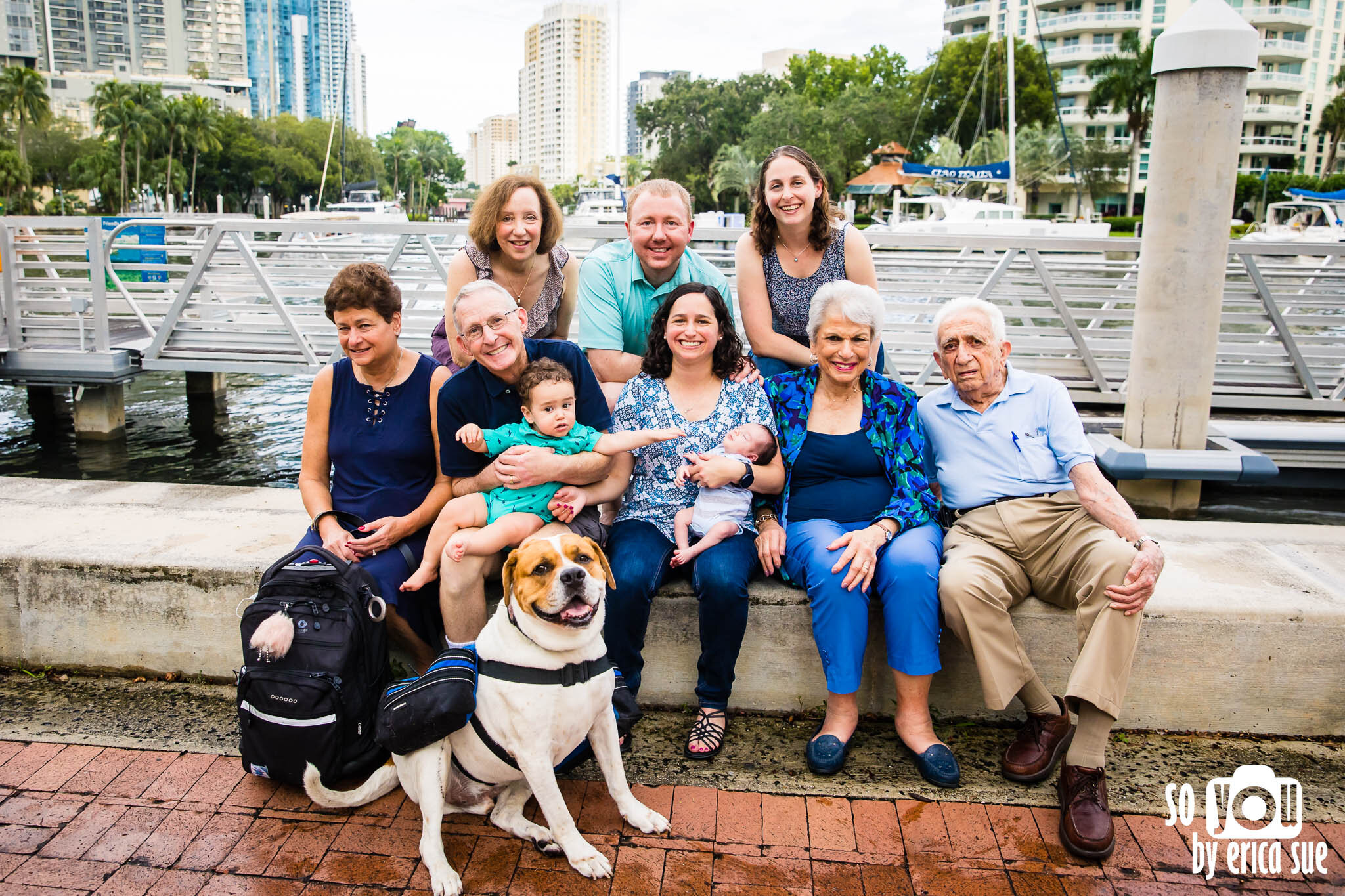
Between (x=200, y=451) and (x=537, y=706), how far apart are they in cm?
814

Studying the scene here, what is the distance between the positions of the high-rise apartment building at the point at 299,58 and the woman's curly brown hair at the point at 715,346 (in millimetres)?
195966

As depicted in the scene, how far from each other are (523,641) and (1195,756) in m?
2.24

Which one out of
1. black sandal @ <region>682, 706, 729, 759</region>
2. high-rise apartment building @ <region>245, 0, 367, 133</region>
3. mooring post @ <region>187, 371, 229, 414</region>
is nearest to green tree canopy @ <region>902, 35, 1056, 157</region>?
mooring post @ <region>187, 371, 229, 414</region>

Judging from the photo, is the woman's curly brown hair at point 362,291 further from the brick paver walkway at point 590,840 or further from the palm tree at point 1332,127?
the palm tree at point 1332,127

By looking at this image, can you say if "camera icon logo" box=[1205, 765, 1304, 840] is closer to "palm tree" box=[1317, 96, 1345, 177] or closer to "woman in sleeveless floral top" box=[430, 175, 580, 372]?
"woman in sleeveless floral top" box=[430, 175, 580, 372]

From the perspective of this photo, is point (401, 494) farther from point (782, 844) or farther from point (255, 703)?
point (782, 844)

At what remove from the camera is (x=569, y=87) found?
152500 mm

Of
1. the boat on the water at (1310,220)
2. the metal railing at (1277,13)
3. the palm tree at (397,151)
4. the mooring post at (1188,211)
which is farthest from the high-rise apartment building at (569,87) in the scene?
the mooring post at (1188,211)

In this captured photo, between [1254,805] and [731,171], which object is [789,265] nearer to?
[1254,805]

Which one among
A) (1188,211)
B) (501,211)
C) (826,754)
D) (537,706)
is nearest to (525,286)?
(501,211)

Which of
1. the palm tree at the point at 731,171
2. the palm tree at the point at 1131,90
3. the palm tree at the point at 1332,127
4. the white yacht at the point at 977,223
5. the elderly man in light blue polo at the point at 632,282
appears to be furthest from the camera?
the palm tree at the point at 1332,127

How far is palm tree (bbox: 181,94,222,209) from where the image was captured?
62594 mm

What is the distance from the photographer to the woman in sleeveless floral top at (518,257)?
372cm

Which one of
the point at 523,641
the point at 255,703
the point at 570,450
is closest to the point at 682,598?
the point at 570,450
